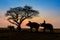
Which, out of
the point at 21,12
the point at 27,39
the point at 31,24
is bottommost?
the point at 27,39

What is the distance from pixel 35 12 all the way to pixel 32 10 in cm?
75

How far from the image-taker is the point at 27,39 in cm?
2169

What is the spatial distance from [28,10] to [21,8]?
Result: 5.37ft

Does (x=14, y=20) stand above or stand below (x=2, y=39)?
above

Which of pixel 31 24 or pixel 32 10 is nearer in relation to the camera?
pixel 31 24

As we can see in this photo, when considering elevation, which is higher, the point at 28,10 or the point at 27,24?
the point at 28,10

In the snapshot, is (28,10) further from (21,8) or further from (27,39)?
(27,39)

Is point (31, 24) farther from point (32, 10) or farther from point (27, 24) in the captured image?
point (32, 10)

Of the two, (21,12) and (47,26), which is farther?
(21,12)

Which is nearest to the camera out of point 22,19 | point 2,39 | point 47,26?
point 2,39

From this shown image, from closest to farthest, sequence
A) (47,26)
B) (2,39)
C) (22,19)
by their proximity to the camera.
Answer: (2,39)
(47,26)
(22,19)

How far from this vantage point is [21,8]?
1640 inches

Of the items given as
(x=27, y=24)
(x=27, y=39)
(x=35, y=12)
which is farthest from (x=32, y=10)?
(x=27, y=39)

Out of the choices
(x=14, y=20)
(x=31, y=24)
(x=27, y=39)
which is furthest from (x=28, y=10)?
(x=27, y=39)
